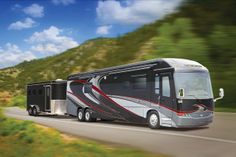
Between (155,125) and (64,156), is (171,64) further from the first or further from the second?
(64,156)

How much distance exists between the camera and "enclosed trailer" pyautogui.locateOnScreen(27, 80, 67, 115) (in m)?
32.0

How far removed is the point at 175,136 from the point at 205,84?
3.38m

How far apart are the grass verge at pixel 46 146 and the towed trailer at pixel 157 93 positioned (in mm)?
4146

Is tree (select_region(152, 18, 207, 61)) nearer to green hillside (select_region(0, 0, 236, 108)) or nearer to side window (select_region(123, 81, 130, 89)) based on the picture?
green hillside (select_region(0, 0, 236, 108))

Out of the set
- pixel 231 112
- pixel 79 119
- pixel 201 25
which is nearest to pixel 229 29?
pixel 201 25

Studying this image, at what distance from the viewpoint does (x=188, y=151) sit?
41.9ft

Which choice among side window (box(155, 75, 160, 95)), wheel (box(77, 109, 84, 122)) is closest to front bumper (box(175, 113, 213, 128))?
side window (box(155, 75, 160, 95))

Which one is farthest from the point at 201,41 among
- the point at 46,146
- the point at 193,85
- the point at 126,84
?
the point at 46,146

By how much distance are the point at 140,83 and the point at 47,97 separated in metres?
14.3

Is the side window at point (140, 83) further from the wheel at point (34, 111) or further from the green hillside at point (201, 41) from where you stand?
the wheel at point (34, 111)

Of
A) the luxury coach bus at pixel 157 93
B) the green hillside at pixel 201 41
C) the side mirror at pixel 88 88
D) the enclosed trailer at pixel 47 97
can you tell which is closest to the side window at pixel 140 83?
the luxury coach bus at pixel 157 93

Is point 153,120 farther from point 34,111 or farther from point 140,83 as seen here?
point 34,111

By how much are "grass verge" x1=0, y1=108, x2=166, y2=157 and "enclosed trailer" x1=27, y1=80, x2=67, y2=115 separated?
677cm

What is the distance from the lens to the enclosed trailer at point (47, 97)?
32031 millimetres
